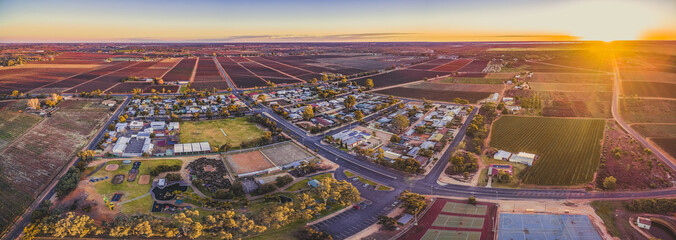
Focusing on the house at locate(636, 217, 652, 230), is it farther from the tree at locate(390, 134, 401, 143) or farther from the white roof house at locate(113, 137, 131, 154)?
the white roof house at locate(113, 137, 131, 154)

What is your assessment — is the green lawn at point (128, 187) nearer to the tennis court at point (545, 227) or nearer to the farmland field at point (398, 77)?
the tennis court at point (545, 227)

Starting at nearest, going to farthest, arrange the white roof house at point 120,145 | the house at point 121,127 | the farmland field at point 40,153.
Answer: the farmland field at point 40,153
the white roof house at point 120,145
the house at point 121,127

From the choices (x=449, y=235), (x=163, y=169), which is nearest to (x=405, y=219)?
(x=449, y=235)

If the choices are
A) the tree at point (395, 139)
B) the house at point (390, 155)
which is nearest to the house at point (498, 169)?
the house at point (390, 155)

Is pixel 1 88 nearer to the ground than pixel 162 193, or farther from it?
farther from it

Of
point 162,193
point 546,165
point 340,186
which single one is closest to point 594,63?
point 546,165

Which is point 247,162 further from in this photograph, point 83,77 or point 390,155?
point 83,77

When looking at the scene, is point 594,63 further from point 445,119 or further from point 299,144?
point 299,144
